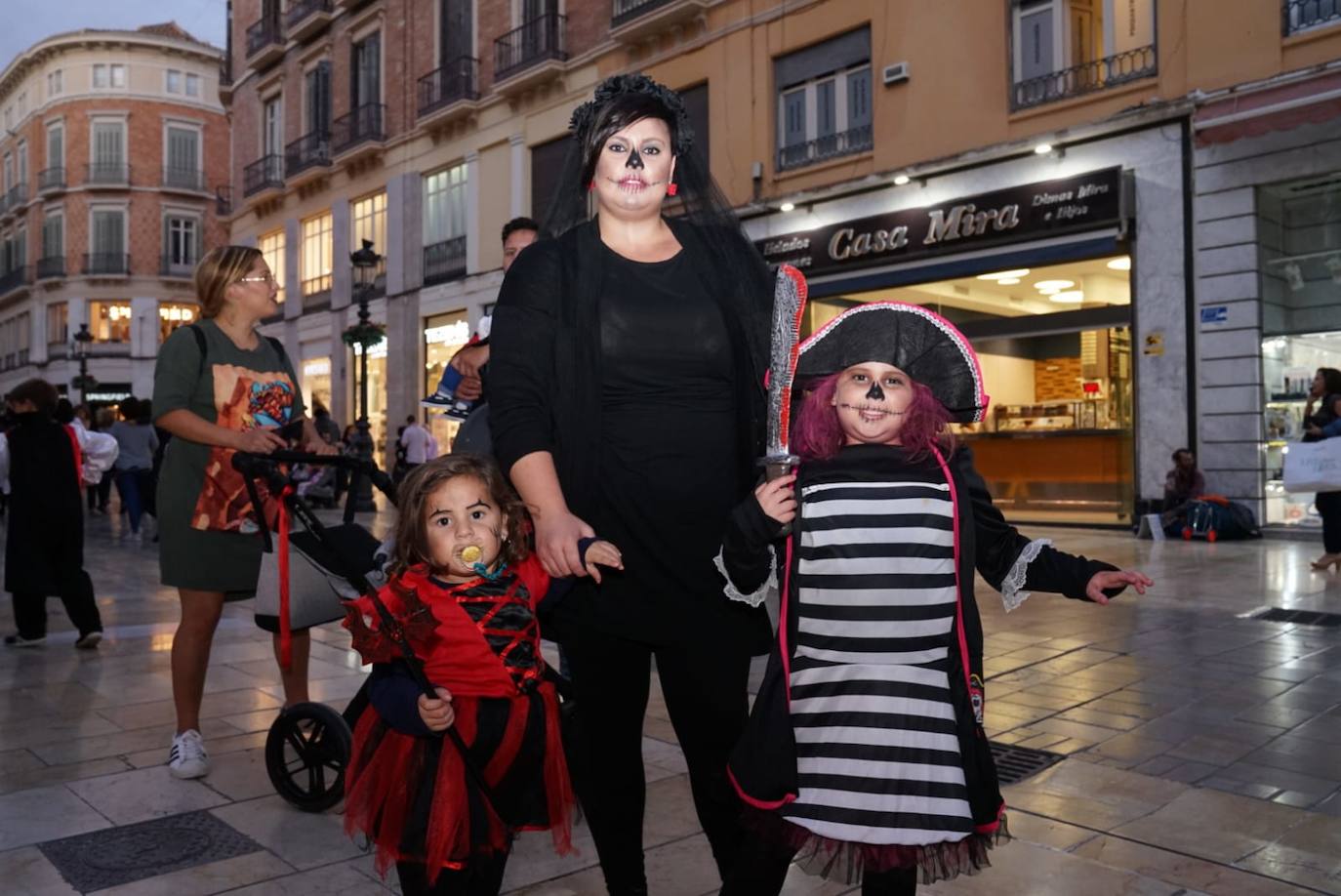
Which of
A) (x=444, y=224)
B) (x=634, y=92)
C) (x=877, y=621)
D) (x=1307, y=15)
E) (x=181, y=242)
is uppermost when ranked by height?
(x=181, y=242)

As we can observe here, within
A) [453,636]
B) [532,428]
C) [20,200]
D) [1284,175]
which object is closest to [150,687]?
[453,636]

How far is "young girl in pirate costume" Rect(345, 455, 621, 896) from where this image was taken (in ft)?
7.82

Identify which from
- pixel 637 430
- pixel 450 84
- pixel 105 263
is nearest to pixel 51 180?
pixel 105 263

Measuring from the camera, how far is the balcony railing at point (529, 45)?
67.7ft

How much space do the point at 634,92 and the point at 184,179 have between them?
52278 millimetres

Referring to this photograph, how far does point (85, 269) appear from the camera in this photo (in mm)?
47031

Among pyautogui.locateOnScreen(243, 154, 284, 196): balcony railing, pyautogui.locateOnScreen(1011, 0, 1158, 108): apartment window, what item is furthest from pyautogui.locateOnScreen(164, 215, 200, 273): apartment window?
pyautogui.locateOnScreen(1011, 0, 1158, 108): apartment window

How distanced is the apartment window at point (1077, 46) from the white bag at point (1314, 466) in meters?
6.21

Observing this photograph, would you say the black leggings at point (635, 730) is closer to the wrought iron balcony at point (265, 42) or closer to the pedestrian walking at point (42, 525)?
the pedestrian walking at point (42, 525)

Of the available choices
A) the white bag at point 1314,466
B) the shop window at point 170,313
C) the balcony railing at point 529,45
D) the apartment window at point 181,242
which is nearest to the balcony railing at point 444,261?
the balcony railing at point 529,45

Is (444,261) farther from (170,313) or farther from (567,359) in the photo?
(170,313)

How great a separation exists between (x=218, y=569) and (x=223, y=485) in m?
0.30

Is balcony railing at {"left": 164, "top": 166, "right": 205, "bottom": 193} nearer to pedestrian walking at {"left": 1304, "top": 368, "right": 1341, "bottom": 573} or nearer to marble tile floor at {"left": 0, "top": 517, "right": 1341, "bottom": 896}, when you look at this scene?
marble tile floor at {"left": 0, "top": 517, "right": 1341, "bottom": 896}

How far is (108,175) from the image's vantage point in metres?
48.0
